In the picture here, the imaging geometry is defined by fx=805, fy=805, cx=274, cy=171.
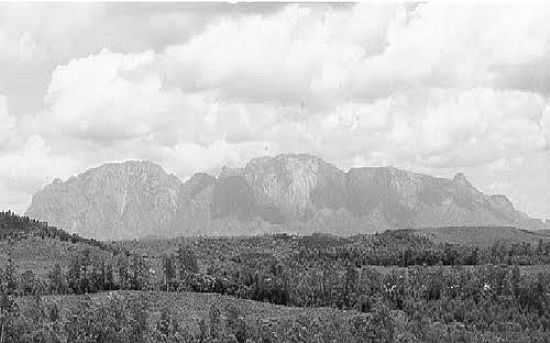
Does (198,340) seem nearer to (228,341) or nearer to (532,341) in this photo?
(228,341)

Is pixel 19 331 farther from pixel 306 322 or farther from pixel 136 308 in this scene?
pixel 306 322

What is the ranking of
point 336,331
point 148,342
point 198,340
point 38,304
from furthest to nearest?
1. point 38,304
2. point 336,331
3. point 198,340
4. point 148,342

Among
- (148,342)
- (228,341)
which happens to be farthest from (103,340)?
(228,341)

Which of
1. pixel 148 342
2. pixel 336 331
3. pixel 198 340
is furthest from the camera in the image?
pixel 336 331

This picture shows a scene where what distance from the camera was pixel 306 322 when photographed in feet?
609

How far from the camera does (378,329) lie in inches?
6757

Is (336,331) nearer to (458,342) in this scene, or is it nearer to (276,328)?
(276,328)

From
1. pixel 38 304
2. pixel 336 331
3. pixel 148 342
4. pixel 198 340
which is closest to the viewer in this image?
pixel 148 342

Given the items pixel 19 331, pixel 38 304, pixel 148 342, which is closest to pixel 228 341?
pixel 148 342

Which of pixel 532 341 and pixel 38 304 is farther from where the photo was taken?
pixel 38 304

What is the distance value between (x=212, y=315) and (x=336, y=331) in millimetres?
28006

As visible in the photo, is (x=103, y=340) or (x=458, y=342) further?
(x=458, y=342)

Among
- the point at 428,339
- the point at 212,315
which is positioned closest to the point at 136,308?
the point at 212,315

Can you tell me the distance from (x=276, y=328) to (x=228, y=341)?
801 inches
